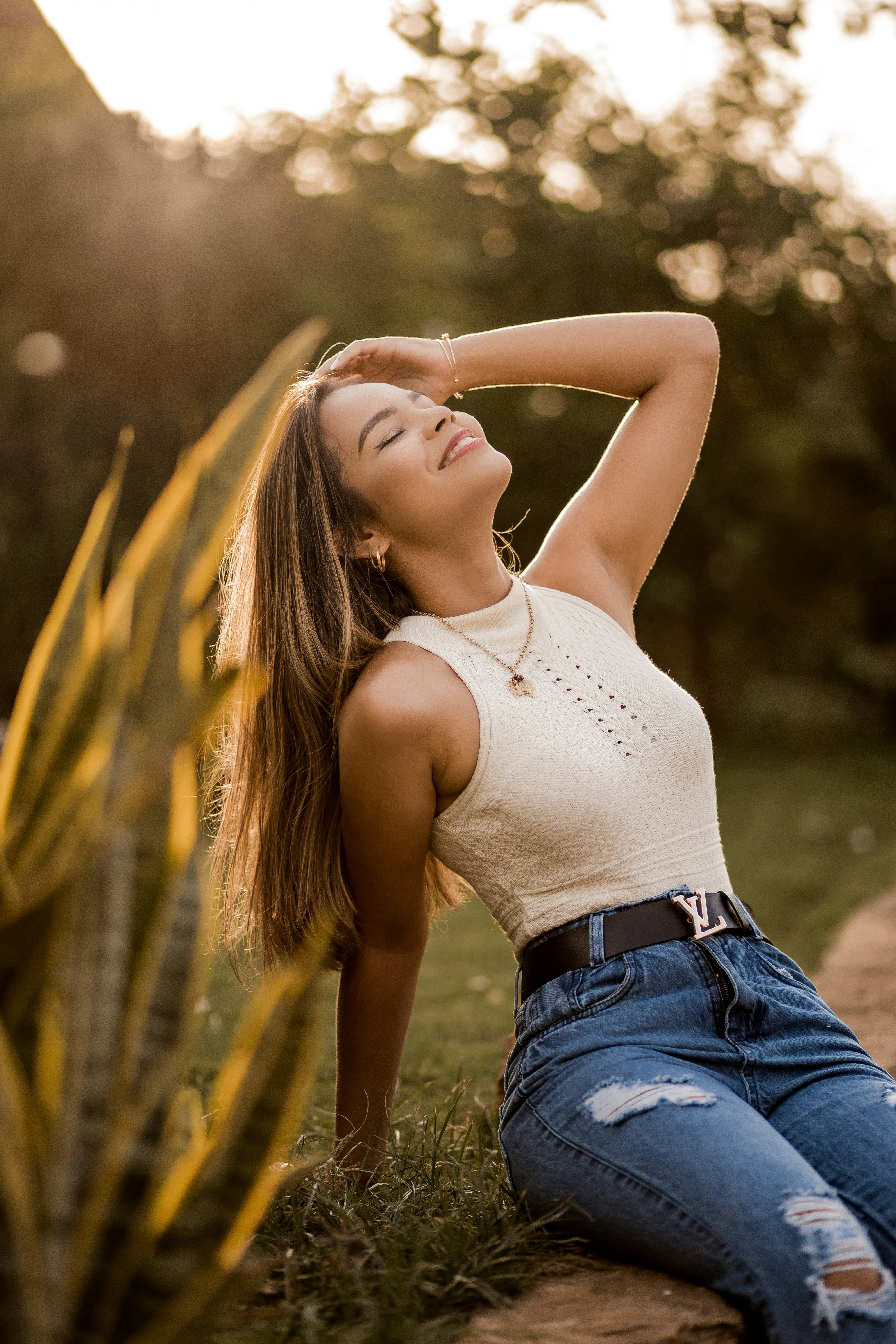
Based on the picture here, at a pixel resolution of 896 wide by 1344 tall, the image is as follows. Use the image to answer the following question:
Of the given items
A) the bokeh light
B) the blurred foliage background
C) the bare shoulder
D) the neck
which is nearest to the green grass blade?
the bare shoulder

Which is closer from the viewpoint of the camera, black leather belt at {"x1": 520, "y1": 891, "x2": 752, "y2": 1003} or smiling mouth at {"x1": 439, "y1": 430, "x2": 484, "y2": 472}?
black leather belt at {"x1": 520, "y1": 891, "x2": 752, "y2": 1003}

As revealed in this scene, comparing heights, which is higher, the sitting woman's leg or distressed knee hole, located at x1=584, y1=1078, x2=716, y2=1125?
distressed knee hole, located at x1=584, y1=1078, x2=716, y2=1125

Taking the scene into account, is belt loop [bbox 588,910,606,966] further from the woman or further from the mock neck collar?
the mock neck collar

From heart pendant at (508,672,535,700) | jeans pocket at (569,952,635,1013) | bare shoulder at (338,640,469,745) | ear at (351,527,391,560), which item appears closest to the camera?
jeans pocket at (569,952,635,1013)

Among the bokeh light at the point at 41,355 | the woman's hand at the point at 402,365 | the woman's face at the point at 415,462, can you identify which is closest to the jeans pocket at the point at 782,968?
the woman's face at the point at 415,462

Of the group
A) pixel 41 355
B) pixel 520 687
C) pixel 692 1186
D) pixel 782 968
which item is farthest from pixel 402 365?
pixel 41 355

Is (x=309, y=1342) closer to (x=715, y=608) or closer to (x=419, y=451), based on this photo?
(x=419, y=451)

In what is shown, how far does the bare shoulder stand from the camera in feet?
6.98

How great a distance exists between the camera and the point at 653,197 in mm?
15094

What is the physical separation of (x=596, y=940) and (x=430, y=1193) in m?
0.61

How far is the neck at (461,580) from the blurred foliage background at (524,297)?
847cm

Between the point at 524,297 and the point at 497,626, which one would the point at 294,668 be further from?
the point at 524,297

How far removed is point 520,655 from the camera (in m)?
2.38

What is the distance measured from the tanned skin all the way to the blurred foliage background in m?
8.20
